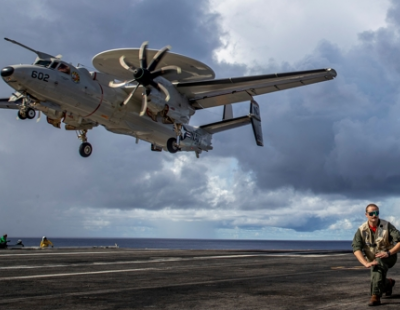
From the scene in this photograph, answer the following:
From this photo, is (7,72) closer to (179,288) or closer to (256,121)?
(179,288)

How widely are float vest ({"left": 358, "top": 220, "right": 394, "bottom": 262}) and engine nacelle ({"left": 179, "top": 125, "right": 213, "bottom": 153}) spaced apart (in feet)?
92.1

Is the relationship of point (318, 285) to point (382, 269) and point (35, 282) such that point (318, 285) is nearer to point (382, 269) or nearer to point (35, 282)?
point (382, 269)

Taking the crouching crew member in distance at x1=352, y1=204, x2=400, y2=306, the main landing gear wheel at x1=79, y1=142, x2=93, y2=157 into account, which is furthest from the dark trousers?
the main landing gear wheel at x1=79, y1=142, x2=93, y2=157

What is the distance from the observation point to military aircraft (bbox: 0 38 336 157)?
2845cm

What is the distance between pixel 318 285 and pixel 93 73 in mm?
24727

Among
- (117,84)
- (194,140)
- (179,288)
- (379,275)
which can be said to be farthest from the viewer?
(194,140)

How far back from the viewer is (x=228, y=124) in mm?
40250

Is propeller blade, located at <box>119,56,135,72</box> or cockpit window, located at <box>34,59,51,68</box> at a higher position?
propeller blade, located at <box>119,56,135,72</box>

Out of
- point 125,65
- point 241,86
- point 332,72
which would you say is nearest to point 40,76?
point 125,65

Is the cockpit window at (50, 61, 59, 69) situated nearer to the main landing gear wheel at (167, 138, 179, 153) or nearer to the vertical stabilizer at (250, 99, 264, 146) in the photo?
the main landing gear wheel at (167, 138, 179, 153)

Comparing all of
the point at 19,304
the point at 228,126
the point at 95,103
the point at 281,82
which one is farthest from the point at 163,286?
the point at 228,126

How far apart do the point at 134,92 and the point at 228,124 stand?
37.3 ft

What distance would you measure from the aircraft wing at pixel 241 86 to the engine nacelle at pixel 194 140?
2297mm

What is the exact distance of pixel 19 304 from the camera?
7703 mm
